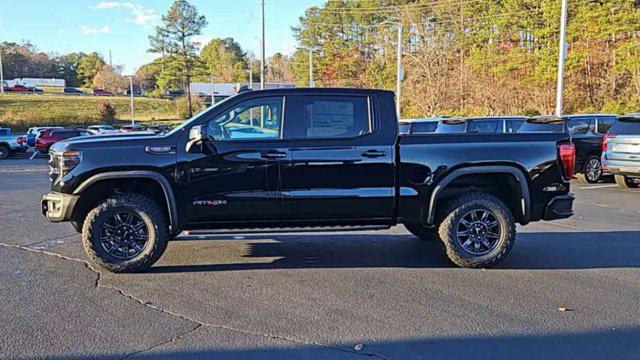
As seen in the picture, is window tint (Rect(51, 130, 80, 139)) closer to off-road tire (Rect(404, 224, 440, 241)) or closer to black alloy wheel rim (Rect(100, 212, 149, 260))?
black alloy wheel rim (Rect(100, 212, 149, 260))

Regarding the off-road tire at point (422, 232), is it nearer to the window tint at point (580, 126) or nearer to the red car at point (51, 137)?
the window tint at point (580, 126)

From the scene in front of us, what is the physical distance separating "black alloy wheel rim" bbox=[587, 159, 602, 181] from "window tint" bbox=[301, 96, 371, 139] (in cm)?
1091

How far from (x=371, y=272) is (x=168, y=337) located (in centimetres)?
248

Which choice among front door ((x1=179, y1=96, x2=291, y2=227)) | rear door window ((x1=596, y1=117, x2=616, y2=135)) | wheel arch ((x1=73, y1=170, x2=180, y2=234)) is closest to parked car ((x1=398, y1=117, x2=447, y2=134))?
rear door window ((x1=596, y1=117, x2=616, y2=135))

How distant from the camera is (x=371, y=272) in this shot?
5984mm

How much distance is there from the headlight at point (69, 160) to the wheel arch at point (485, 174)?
3699mm

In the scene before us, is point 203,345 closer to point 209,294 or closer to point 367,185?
point 209,294

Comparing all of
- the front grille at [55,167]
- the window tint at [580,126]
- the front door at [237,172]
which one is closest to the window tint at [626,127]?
the window tint at [580,126]

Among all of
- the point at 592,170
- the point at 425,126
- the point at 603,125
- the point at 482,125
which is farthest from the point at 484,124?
the point at 603,125

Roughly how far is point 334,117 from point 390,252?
1978mm

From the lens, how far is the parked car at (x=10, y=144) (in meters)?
27.5

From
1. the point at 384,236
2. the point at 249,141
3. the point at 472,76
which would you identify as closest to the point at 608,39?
the point at 472,76

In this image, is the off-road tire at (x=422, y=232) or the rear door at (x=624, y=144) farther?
the rear door at (x=624, y=144)

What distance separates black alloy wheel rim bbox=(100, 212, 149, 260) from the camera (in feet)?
19.0
